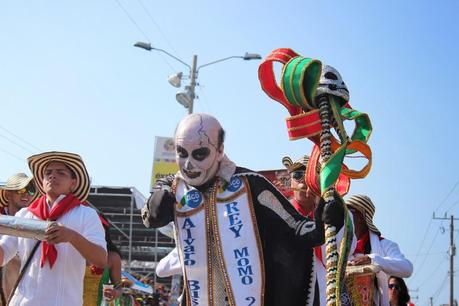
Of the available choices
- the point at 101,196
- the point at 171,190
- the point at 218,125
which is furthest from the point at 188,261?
the point at 101,196

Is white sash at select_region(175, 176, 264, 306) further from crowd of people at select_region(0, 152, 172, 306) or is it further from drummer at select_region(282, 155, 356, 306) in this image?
drummer at select_region(282, 155, 356, 306)

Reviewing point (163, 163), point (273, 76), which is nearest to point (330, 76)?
point (273, 76)

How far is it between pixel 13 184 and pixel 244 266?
137 inches

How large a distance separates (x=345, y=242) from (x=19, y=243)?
240 centimetres

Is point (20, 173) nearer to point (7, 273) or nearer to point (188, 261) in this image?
point (7, 273)

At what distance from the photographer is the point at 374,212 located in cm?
718

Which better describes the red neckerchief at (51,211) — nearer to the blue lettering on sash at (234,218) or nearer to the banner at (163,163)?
the blue lettering on sash at (234,218)

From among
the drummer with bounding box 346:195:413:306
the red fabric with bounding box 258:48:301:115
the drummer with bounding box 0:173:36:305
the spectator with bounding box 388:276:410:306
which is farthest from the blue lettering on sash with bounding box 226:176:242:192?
the spectator with bounding box 388:276:410:306

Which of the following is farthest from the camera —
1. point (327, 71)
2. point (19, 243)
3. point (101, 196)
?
point (101, 196)

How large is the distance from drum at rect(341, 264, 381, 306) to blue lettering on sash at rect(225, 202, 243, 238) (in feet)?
6.99

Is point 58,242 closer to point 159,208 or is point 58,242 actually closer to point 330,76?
point 159,208

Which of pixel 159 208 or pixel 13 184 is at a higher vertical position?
pixel 13 184

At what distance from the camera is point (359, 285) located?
6.49 m

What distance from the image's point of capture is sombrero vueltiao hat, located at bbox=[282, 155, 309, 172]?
6035 millimetres
